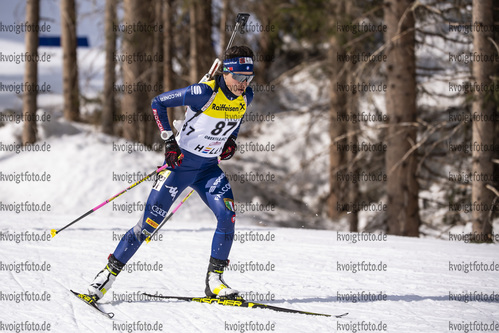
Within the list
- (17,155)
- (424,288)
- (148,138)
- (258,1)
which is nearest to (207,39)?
(258,1)

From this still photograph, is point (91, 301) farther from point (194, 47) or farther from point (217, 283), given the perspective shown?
point (194, 47)

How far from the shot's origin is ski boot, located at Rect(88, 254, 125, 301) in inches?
191

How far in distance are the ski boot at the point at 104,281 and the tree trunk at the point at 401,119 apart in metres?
6.73

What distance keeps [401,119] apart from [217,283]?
6.63 m

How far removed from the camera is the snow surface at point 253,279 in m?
4.52

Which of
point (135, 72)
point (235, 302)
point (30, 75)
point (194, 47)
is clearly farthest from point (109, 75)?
point (235, 302)

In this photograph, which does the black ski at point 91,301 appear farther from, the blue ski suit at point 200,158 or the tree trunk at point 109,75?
the tree trunk at point 109,75

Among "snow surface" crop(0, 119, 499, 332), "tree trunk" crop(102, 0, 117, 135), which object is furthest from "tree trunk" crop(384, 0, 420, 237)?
"tree trunk" crop(102, 0, 117, 135)

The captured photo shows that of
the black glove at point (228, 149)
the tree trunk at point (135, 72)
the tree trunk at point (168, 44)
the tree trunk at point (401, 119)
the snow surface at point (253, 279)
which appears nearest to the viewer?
the snow surface at point (253, 279)

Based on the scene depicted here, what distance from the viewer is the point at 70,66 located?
20.0 meters

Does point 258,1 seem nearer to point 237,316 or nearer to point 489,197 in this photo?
point 489,197

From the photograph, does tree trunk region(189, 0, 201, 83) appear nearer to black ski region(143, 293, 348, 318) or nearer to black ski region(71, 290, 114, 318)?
black ski region(143, 293, 348, 318)

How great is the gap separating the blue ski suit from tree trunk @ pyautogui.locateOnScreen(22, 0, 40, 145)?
1023cm

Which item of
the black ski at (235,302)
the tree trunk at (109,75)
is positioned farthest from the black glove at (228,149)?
the tree trunk at (109,75)
